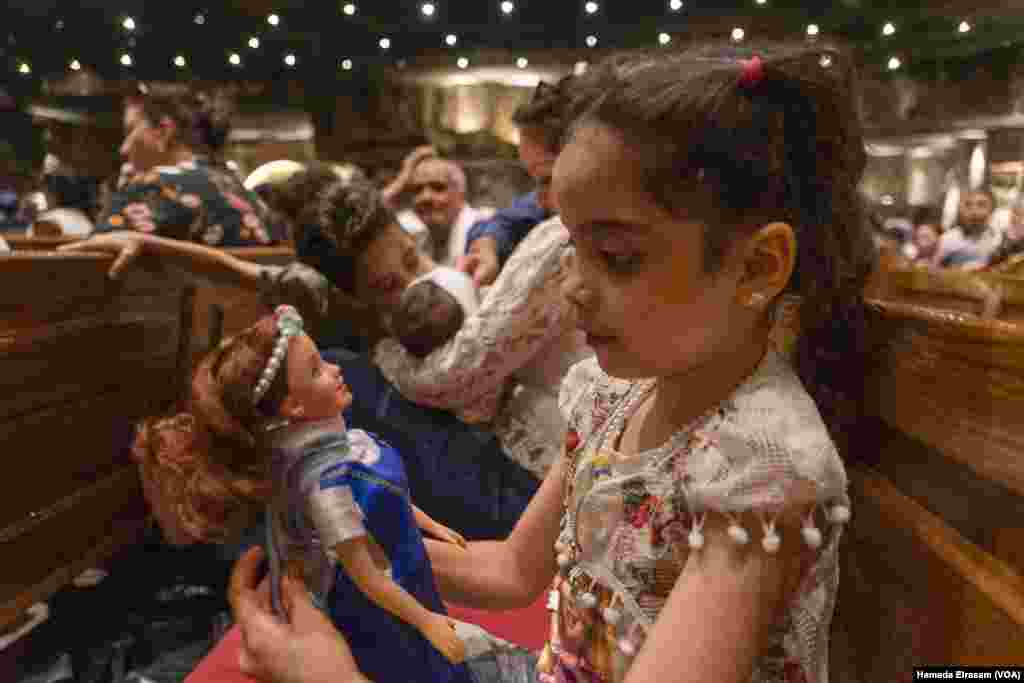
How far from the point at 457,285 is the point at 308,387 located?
804mm

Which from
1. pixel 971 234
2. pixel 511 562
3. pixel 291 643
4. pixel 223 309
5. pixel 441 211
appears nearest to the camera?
pixel 291 643

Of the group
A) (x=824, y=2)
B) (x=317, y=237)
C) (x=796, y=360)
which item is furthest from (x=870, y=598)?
(x=824, y=2)

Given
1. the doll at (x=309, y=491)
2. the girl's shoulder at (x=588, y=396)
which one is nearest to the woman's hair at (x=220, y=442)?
the doll at (x=309, y=491)

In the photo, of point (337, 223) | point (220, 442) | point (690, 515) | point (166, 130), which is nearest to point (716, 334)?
point (690, 515)

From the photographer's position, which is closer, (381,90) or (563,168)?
(563,168)

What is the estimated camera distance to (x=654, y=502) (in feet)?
2.27

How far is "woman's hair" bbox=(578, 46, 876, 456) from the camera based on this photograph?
2.07 feet

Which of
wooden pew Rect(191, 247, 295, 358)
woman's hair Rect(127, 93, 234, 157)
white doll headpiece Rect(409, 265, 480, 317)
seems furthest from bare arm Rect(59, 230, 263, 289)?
woman's hair Rect(127, 93, 234, 157)

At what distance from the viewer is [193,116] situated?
8.63 feet

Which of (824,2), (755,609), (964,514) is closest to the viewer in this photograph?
(755,609)

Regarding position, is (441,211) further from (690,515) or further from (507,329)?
(690,515)

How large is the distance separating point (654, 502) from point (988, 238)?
5.51 meters

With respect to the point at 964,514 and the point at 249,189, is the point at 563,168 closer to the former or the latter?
the point at 964,514

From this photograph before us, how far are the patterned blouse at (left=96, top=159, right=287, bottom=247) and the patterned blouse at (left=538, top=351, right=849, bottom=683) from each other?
1882mm
